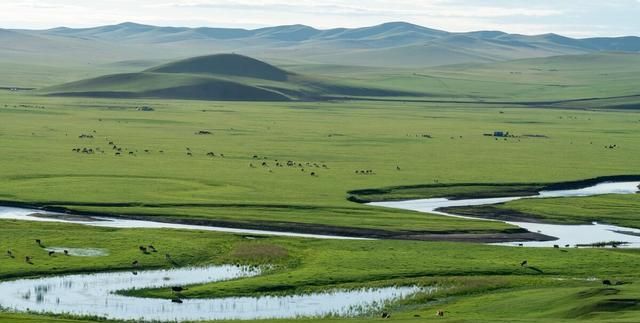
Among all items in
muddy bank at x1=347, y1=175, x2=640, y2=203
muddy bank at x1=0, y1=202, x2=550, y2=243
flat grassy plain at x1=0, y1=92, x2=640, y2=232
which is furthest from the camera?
muddy bank at x1=347, y1=175, x2=640, y2=203

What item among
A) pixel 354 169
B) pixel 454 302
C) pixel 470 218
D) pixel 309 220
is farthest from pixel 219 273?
pixel 354 169

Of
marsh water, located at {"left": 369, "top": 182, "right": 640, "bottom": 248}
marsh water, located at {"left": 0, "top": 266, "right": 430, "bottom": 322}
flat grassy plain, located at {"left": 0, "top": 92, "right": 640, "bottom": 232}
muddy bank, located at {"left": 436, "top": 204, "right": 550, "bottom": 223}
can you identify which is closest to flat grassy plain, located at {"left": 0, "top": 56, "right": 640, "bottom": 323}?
flat grassy plain, located at {"left": 0, "top": 92, "right": 640, "bottom": 232}

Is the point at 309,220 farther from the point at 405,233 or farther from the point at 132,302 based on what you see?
the point at 132,302

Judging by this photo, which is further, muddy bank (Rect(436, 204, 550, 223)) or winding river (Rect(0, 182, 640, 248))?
muddy bank (Rect(436, 204, 550, 223))

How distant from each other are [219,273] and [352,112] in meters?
137

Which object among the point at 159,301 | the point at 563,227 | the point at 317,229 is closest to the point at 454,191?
the point at 563,227

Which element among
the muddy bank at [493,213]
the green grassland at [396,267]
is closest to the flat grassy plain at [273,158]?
the muddy bank at [493,213]

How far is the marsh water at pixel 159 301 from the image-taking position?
46.5 m

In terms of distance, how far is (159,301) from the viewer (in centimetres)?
4866

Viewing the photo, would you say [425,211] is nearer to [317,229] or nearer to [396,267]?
[317,229]

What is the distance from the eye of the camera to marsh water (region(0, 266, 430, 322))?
152ft

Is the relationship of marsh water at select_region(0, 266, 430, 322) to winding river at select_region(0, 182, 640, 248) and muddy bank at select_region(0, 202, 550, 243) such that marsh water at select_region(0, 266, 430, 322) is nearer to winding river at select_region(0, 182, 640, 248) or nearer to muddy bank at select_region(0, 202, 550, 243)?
muddy bank at select_region(0, 202, 550, 243)

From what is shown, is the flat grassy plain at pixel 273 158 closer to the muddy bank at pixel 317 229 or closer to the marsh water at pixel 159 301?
the muddy bank at pixel 317 229

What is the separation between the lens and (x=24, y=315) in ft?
141
